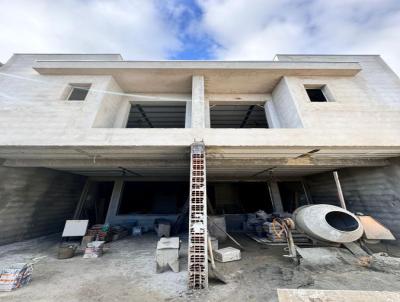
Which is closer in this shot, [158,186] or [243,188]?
[243,188]

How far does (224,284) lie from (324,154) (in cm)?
586

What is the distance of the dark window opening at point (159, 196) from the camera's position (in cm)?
1495

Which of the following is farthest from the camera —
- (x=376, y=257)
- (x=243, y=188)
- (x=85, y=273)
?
(x=243, y=188)

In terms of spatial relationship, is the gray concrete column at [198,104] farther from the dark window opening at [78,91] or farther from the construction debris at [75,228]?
the construction debris at [75,228]

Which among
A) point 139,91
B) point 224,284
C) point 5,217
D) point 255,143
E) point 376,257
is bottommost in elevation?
point 224,284

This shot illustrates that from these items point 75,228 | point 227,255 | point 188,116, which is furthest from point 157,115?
point 227,255

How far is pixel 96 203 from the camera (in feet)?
39.5

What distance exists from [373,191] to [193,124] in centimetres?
863

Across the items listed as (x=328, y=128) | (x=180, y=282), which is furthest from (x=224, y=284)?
(x=328, y=128)

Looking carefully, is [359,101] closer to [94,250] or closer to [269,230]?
[269,230]

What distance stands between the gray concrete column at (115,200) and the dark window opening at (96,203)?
1.60 m

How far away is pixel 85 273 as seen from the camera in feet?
15.5

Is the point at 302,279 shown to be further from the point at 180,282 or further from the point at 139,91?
the point at 139,91

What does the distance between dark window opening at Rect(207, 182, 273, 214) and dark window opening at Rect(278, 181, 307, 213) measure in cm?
158
